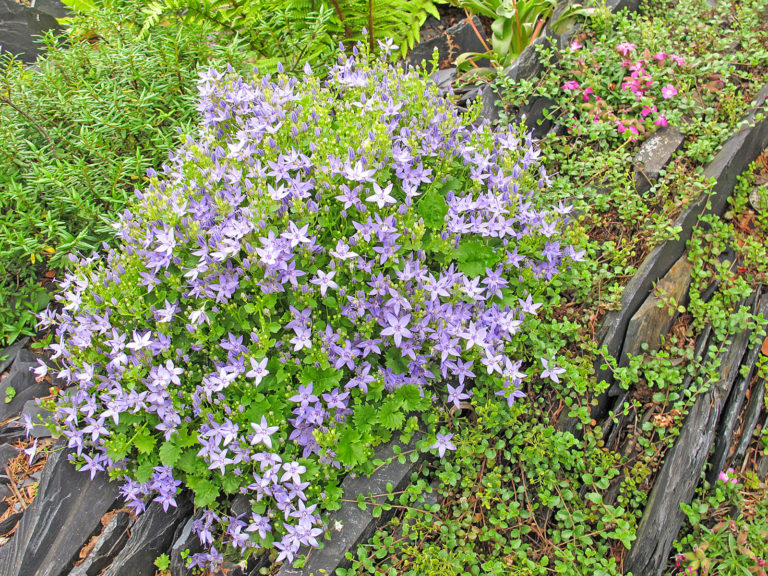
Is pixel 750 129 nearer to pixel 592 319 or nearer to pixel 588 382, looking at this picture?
pixel 592 319

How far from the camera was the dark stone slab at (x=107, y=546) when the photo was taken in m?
3.30

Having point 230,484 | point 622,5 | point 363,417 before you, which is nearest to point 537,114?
point 622,5

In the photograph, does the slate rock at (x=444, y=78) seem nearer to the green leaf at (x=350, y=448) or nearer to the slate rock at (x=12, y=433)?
the green leaf at (x=350, y=448)

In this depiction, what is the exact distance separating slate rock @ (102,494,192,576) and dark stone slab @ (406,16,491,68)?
5.74 metres

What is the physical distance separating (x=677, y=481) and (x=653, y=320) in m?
1.09

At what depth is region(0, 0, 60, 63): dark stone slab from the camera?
6703mm

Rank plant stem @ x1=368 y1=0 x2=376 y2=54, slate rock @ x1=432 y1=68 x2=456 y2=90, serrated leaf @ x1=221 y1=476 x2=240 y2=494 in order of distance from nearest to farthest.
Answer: serrated leaf @ x1=221 y1=476 x2=240 y2=494 → plant stem @ x1=368 y1=0 x2=376 y2=54 → slate rock @ x1=432 y1=68 x2=456 y2=90

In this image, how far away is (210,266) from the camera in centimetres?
311

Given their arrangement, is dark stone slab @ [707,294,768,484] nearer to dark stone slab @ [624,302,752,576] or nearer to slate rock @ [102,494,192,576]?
dark stone slab @ [624,302,752,576]

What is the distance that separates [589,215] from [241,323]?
9.78 ft

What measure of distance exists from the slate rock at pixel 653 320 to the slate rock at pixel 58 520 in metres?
3.70

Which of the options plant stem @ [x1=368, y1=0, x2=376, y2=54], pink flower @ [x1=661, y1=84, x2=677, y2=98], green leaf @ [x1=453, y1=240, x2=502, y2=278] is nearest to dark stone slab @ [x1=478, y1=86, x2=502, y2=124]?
pink flower @ [x1=661, y1=84, x2=677, y2=98]

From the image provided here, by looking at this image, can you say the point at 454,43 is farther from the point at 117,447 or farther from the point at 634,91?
the point at 117,447

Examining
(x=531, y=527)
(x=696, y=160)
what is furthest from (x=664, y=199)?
(x=531, y=527)
